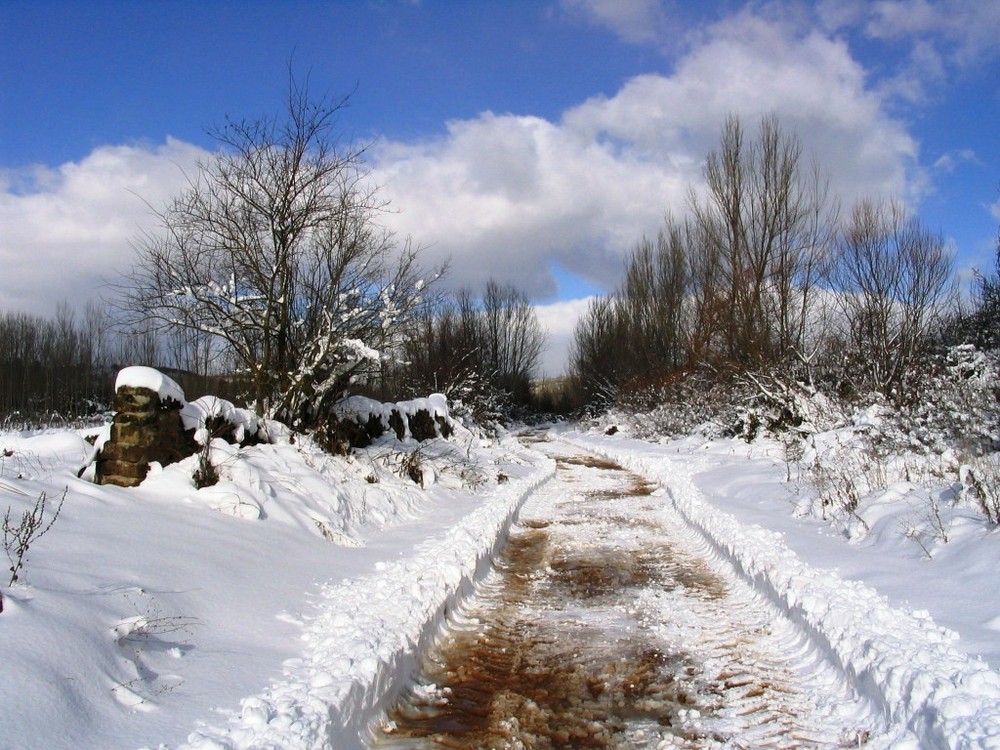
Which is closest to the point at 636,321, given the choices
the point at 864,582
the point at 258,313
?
the point at 258,313

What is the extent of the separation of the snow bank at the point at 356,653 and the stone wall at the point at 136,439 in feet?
9.65

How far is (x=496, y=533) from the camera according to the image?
9727 millimetres

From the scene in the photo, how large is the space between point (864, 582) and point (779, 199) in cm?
2156

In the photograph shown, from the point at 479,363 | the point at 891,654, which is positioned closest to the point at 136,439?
the point at 891,654

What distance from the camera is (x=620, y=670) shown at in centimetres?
508

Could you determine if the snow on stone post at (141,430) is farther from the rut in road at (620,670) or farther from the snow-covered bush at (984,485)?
the snow-covered bush at (984,485)

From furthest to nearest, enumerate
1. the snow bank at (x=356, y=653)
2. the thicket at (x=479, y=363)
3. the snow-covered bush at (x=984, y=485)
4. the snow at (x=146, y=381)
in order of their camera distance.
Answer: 1. the thicket at (x=479, y=363)
2. the snow at (x=146, y=381)
3. the snow-covered bush at (x=984, y=485)
4. the snow bank at (x=356, y=653)

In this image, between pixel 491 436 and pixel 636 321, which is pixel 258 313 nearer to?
pixel 491 436

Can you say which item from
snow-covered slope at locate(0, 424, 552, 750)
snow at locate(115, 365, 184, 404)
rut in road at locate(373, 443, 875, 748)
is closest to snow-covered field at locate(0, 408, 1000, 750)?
snow-covered slope at locate(0, 424, 552, 750)

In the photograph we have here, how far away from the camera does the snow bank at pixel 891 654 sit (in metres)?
3.63

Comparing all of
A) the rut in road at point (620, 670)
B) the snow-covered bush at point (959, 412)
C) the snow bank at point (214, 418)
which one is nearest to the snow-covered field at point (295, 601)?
the rut in road at point (620, 670)

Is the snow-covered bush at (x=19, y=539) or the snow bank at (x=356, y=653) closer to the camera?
the snow bank at (x=356, y=653)

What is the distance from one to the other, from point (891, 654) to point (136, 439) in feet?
24.2

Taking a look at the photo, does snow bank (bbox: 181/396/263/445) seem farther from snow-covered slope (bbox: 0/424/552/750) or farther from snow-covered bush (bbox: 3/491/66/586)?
snow-covered bush (bbox: 3/491/66/586)
